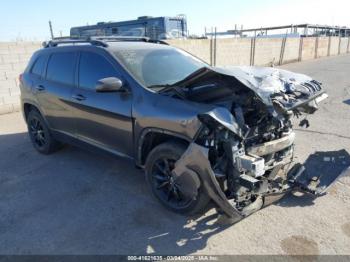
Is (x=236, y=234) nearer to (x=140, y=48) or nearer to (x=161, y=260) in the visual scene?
(x=161, y=260)

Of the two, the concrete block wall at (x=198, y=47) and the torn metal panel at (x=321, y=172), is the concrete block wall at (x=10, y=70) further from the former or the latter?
the torn metal panel at (x=321, y=172)

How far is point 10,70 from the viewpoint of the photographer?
30.0ft

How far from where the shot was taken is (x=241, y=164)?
3080mm

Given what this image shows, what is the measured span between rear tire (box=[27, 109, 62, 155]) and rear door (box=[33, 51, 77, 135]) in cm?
27

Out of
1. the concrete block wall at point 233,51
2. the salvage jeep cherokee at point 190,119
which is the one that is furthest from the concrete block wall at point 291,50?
the salvage jeep cherokee at point 190,119

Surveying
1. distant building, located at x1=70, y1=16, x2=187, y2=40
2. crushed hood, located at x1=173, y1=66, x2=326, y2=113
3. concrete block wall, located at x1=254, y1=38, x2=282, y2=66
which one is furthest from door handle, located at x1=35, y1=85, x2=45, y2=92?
concrete block wall, located at x1=254, y1=38, x2=282, y2=66

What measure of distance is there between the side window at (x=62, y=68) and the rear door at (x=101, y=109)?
0.22 m

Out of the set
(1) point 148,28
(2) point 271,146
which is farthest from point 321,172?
(1) point 148,28

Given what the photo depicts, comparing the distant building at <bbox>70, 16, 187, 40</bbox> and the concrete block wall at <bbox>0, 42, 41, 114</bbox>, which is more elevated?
the distant building at <bbox>70, 16, 187, 40</bbox>

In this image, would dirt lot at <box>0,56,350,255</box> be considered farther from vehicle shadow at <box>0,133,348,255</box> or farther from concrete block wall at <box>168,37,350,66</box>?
concrete block wall at <box>168,37,350,66</box>

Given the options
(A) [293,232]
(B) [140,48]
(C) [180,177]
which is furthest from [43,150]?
(A) [293,232]

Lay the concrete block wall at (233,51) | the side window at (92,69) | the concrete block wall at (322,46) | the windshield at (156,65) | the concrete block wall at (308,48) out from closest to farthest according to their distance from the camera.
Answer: the windshield at (156,65) < the side window at (92,69) < the concrete block wall at (233,51) < the concrete block wall at (308,48) < the concrete block wall at (322,46)

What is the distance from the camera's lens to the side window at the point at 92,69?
416 cm

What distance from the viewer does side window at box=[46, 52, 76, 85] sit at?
4746mm
